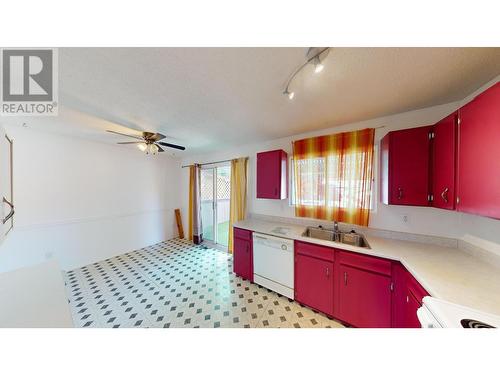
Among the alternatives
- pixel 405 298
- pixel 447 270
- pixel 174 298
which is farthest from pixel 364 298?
pixel 174 298

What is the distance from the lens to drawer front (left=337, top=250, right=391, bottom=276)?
4.24 feet

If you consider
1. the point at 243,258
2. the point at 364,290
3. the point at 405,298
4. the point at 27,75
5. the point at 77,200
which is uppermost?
the point at 27,75

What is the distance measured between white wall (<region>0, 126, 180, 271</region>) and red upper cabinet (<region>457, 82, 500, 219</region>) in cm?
436

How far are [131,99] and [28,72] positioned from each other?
0.53 m

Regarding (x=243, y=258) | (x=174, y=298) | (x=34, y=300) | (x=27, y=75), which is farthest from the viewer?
(x=243, y=258)

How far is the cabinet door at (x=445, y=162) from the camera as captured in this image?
108cm

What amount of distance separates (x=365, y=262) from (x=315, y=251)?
0.43 metres

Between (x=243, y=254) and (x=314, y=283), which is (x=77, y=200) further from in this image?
Answer: (x=314, y=283)

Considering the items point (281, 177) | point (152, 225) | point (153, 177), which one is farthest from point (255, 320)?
point (153, 177)

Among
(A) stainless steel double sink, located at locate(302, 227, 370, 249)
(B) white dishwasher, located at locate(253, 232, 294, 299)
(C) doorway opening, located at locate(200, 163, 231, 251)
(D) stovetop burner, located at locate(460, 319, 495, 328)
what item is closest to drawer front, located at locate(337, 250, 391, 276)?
(A) stainless steel double sink, located at locate(302, 227, 370, 249)

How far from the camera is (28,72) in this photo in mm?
957

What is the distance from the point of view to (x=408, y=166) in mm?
1366

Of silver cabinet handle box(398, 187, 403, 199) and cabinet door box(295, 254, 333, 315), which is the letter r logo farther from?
silver cabinet handle box(398, 187, 403, 199)
